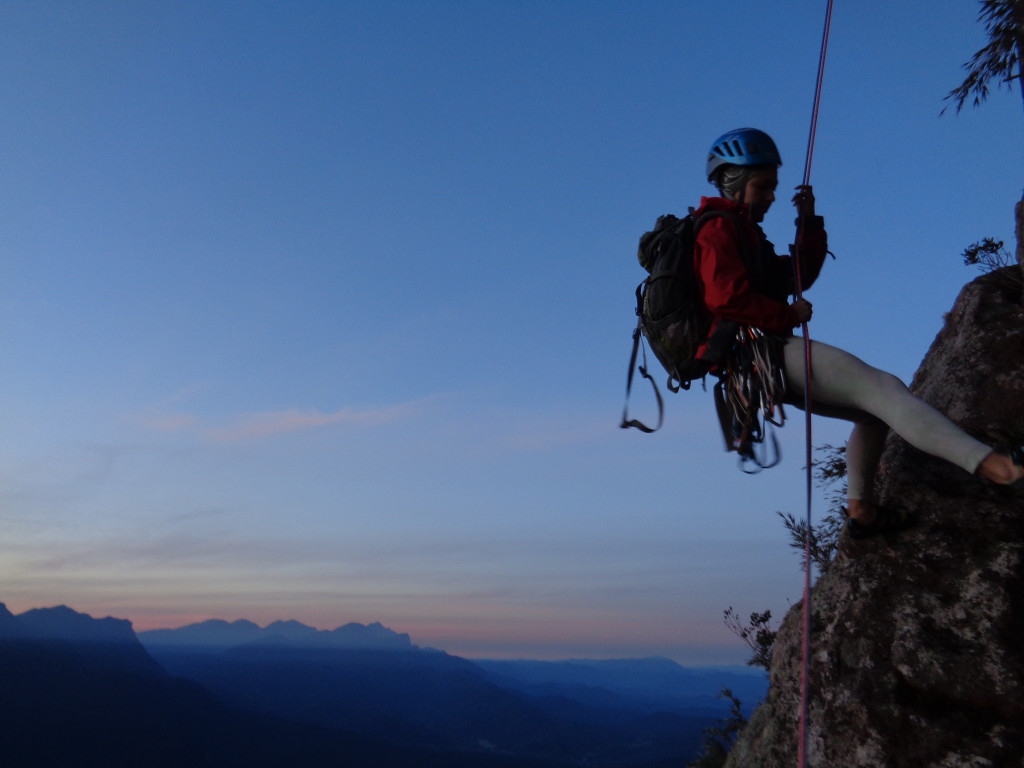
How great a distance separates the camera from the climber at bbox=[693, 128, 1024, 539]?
4.85 metres

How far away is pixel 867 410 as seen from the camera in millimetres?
5121

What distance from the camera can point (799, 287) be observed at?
5.29m

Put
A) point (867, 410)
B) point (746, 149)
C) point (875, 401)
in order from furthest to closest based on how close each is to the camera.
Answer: point (746, 149) → point (867, 410) → point (875, 401)

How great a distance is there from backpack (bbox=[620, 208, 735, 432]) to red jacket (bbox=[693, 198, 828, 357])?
72 millimetres

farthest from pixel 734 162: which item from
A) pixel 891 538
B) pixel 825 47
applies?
pixel 891 538

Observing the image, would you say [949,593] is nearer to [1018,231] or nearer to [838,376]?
[838,376]

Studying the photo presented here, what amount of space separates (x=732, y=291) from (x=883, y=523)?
2049 millimetres

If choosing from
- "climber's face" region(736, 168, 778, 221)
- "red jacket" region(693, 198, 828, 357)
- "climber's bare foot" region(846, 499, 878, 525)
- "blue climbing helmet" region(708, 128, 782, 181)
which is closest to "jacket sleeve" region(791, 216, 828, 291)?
"red jacket" region(693, 198, 828, 357)

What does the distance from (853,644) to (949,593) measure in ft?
2.22

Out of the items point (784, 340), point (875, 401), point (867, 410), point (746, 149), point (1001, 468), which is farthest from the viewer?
point (746, 149)

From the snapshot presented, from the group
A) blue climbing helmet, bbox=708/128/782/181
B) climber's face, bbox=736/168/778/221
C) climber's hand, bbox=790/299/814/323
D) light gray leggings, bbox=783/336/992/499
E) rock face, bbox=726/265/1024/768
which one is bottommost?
rock face, bbox=726/265/1024/768

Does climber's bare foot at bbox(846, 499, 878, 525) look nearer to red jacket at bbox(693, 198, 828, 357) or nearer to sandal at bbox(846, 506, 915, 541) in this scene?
sandal at bbox(846, 506, 915, 541)

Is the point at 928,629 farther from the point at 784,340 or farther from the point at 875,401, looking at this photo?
the point at 784,340

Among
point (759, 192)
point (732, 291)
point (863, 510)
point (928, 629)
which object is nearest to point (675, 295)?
point (732, 291)
